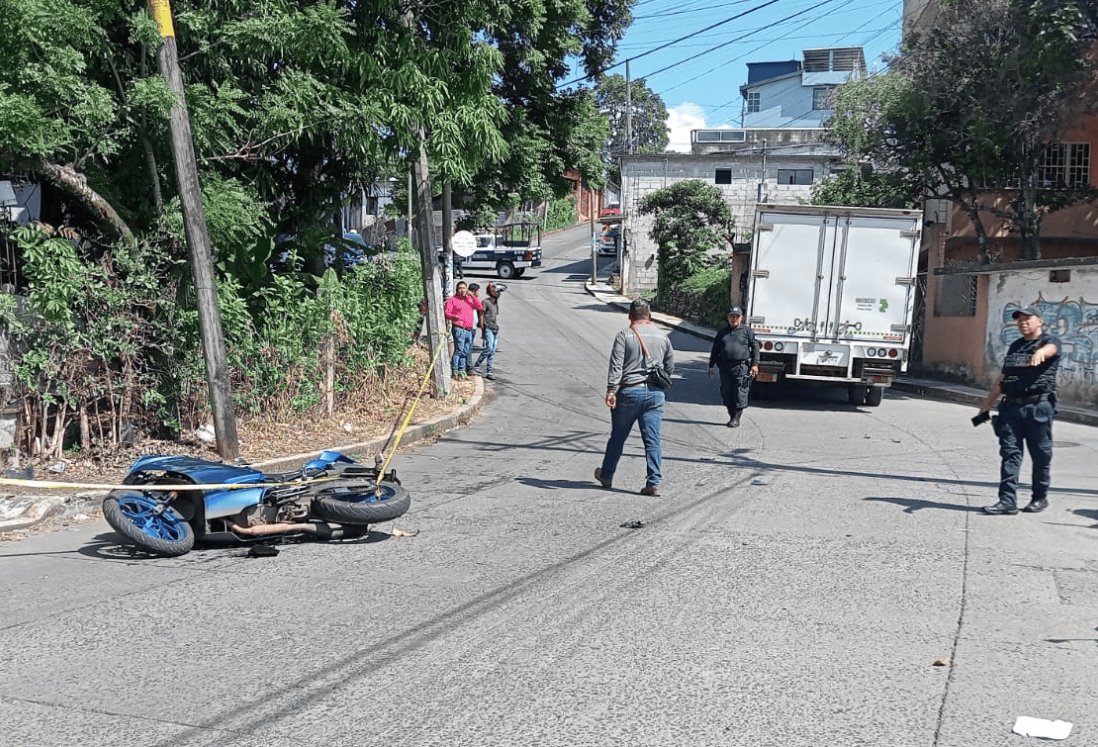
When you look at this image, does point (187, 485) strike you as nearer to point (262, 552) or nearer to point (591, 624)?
point (262, 552)

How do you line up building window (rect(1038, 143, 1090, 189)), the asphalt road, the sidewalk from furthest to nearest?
1. building window (rect(1038, 143, 1090, 189))
2. the sidewalk
3. the asphalt road

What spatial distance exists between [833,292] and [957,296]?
19.8 feet

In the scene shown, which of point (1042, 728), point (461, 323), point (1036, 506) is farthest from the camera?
point (461, 323)

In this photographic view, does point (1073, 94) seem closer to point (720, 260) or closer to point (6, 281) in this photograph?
point (6, 281)

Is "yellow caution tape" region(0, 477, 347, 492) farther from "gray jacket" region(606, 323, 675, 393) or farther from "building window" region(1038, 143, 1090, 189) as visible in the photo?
"building window" region(1038, 143, 1090, 189)

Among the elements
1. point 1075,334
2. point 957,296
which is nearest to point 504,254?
point 957,296

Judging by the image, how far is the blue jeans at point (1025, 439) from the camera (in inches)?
347

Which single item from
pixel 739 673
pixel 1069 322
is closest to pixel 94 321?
pixel 739 673

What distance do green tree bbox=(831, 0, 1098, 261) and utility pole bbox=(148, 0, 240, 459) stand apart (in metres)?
15.0

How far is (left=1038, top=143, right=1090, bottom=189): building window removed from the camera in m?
25.4

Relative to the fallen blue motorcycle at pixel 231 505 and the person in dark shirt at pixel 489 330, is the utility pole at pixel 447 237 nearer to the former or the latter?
the person in dark shirt at pixel 489 330

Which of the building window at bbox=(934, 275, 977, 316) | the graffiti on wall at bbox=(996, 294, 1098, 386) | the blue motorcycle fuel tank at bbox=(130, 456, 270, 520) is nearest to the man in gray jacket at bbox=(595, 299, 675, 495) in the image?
the blue motorcycle fuel tank at bbox=(130, 456, 270, 520)

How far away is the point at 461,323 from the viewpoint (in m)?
18.1

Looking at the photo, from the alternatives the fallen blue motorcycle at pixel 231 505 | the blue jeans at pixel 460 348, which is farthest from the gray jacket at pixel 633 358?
the blue jeans at pixel 460 348
